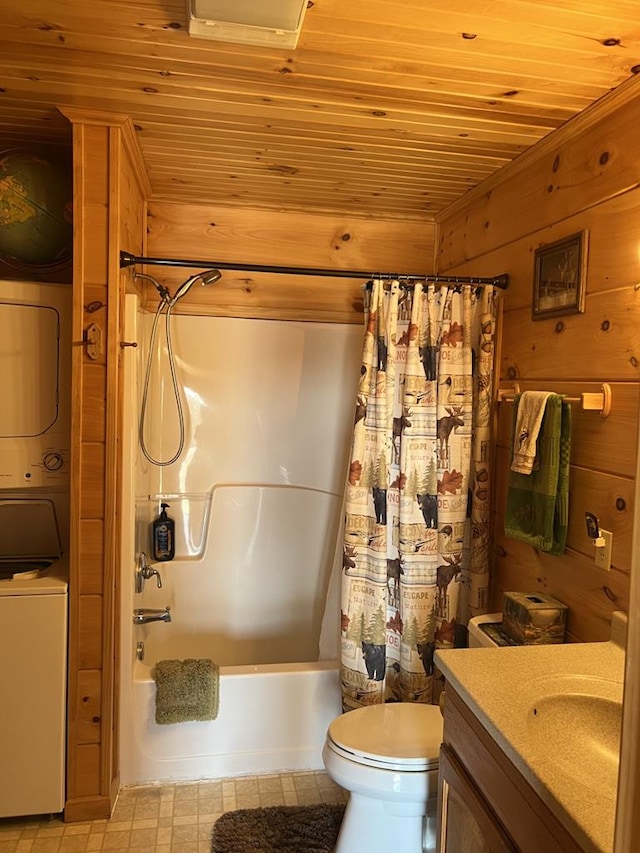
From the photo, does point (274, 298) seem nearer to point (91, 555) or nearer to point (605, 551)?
A: point (91, 555)

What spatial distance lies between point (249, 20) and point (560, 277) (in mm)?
1171

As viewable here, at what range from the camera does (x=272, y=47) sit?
153 centimetres

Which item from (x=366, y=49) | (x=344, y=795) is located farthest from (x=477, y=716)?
(x=366, y=49)

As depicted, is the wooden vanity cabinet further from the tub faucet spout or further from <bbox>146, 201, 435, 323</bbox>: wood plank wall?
<bbox>146, 201, 435, 323</bbox>: wood plank wall

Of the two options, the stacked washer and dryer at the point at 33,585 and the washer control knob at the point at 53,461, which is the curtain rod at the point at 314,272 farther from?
the washer control knob at the point at 53,461

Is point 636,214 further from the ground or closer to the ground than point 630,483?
further from the ground

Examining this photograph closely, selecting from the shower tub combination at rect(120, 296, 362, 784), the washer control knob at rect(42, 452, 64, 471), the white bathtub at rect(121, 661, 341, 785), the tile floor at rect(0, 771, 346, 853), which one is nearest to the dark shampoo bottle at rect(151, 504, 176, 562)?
the shower tub combination at rect(120, 296, 362, 784)

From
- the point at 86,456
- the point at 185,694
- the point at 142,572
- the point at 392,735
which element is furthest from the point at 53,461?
the point at 392,735

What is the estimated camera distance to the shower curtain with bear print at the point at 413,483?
7.58 ft

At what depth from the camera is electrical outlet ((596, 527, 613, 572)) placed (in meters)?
1.74

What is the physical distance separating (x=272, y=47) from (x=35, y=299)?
114 cm

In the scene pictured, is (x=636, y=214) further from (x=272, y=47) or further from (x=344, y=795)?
(x=344, y=795)

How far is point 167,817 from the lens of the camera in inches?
85.9

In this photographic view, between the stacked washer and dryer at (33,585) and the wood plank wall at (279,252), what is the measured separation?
33.1 inches
